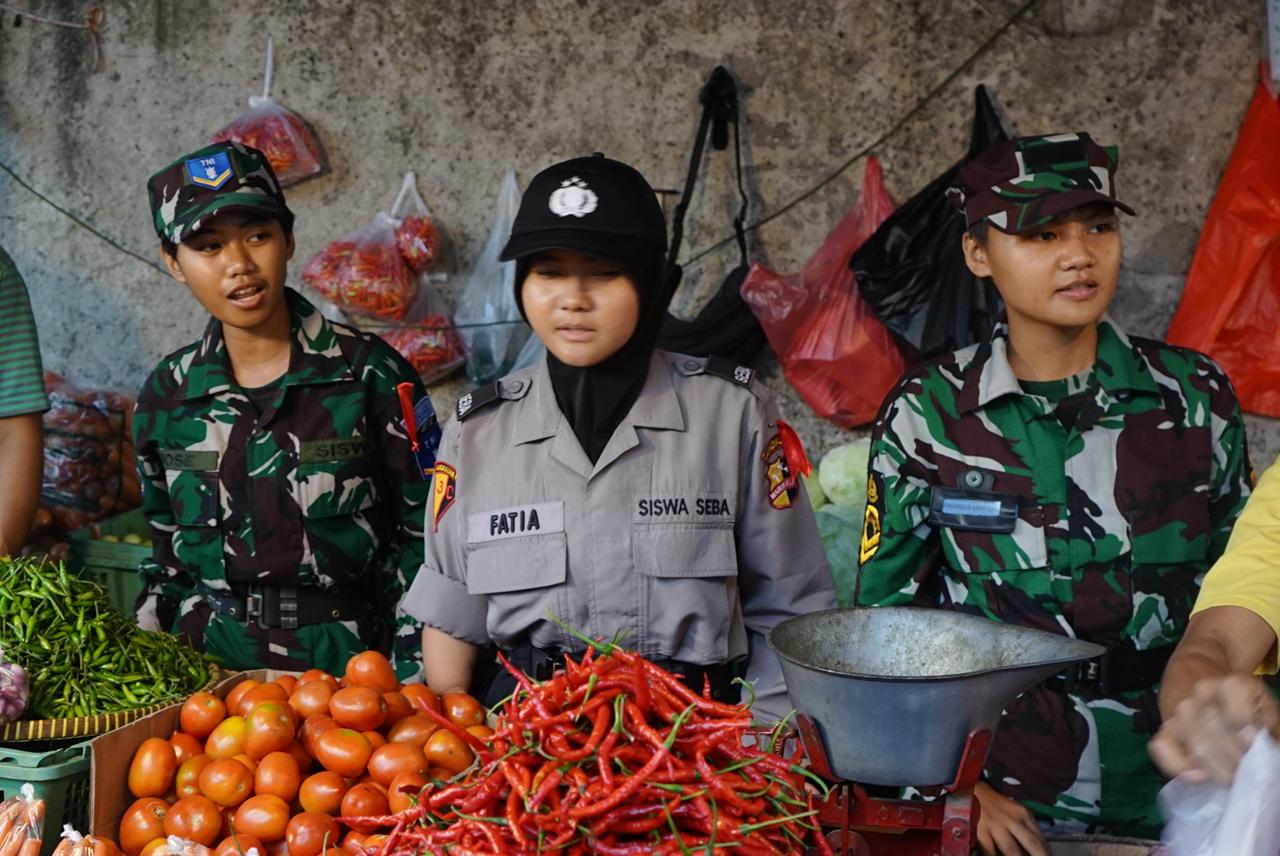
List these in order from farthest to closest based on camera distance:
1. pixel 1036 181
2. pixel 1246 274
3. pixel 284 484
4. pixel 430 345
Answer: pixel 430 345, pixel 1246 274, pixel 284 484, pixel 1036 181

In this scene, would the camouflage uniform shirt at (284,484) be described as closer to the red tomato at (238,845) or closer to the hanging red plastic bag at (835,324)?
the red tomato at (238,845)

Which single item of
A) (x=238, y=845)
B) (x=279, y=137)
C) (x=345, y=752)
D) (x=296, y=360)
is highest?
(x=279, y=137)

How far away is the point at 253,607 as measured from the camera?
3.06m

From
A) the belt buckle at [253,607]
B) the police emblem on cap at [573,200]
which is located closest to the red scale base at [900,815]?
the police emblem on cap at [573,200]

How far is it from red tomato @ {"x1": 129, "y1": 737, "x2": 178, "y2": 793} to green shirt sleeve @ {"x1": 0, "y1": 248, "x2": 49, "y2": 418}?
1336 mm

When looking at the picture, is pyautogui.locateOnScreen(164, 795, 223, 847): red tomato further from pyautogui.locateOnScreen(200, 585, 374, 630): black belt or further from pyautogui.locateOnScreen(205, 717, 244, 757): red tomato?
pyautogui.locateOnScreen(200, 585, 374, 630): black belt

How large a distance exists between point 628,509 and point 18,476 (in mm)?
1719

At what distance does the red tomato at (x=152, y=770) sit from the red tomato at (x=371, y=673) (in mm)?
335

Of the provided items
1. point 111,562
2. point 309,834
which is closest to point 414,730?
point 309,834

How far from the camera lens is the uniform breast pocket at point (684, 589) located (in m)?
2.31

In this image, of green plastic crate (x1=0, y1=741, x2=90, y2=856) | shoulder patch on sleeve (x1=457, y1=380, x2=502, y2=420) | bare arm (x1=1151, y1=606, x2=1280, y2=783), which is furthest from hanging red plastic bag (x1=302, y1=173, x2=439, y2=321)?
bare arm (x1=1151, y1=606, x2=1280, y2=783)

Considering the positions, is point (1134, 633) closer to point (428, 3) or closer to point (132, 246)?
point (428, 3)

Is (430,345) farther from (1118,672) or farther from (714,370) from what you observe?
(1118,672)

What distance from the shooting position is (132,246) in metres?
4.82
